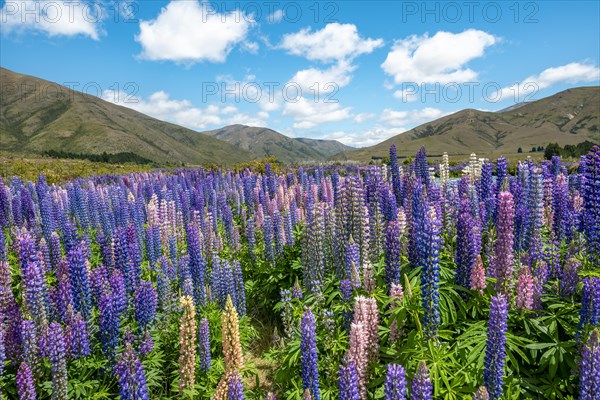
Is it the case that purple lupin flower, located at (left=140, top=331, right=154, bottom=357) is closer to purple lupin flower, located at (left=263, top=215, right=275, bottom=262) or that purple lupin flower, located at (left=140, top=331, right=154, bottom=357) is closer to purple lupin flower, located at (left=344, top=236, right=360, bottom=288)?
purple lupin flower, located at (left=344, top=236, right=360, bottom=288)

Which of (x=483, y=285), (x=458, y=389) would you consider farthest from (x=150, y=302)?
(x=483, y=285)

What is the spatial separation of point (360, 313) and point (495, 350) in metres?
1.58

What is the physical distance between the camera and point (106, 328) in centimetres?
572

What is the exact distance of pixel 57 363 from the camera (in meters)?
5.03

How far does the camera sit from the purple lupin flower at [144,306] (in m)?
6.32

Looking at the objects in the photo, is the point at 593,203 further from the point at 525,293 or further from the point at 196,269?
the point at 196,269

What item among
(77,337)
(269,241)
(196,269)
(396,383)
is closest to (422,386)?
(396,383)

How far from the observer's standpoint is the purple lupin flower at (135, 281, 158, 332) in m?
6.32

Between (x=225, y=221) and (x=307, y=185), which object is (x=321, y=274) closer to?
(x=225, y=221)

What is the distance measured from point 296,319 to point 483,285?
11.6ft

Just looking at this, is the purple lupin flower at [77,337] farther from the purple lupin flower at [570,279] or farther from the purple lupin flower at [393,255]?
the purple lupin flower at [570,279]

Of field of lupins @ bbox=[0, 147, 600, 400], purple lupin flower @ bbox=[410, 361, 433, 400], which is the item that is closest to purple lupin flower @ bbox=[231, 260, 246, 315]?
field of lupins @ bbox=[0, 147, 600, 400]

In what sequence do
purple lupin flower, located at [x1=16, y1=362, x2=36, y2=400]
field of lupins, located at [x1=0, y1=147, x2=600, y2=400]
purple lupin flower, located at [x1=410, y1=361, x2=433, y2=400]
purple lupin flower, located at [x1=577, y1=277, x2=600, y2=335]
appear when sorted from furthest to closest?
purple lupin flower, located at [x1=16, y1=362, x2=36, y2=400]
field of lupins, located at [x1=0, y1=147, x2=600, y2=400]
purple lupin flower, located at [x1=577, y1=277, x2=600, y2=335]
purple lupin flower, located at [x1=410, y1=361, x2=433, y2=400]

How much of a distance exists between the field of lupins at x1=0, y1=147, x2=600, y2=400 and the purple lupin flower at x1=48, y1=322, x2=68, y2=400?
0.02m
